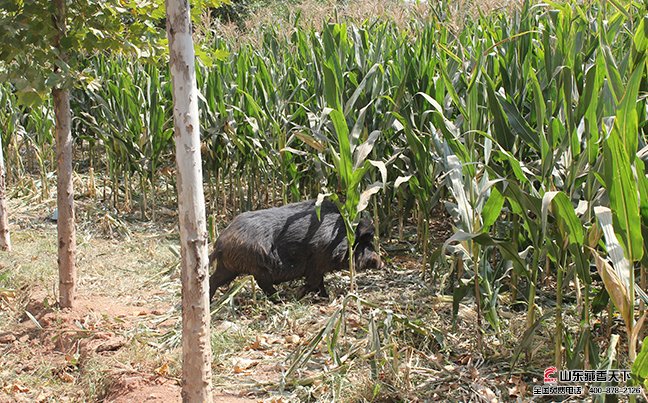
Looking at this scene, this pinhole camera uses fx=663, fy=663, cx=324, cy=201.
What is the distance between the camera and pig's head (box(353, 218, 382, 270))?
470cm

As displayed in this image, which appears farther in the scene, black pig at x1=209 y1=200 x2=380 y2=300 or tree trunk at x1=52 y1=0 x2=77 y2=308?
black pig at x1=209 y1=200 x2=380 y2=300

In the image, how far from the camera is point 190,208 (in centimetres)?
273

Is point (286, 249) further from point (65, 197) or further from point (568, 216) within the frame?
point (568, 216)

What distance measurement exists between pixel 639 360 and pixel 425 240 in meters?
2.58

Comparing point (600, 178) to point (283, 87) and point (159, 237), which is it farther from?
point (159, 237)

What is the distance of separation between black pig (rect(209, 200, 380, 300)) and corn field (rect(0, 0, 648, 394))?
0.32 meters

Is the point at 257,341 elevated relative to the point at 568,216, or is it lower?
lower

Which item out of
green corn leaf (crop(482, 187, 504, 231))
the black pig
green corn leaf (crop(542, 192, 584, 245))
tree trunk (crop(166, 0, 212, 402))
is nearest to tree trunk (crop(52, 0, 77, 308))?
the black pig

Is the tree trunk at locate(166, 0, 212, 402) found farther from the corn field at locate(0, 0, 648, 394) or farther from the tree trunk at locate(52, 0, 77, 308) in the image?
the tree trunk at locate(52, 0, 77, 308)

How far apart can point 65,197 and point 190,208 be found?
2039 mm

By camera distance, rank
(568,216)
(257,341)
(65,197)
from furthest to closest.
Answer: (65,197)
(257,341)
(568,216)

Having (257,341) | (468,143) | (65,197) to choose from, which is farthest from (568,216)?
(65,197)

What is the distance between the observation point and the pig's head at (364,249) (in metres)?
4.70

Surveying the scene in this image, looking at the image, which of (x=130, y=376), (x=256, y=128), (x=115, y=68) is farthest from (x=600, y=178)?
(x=115, y=68)
